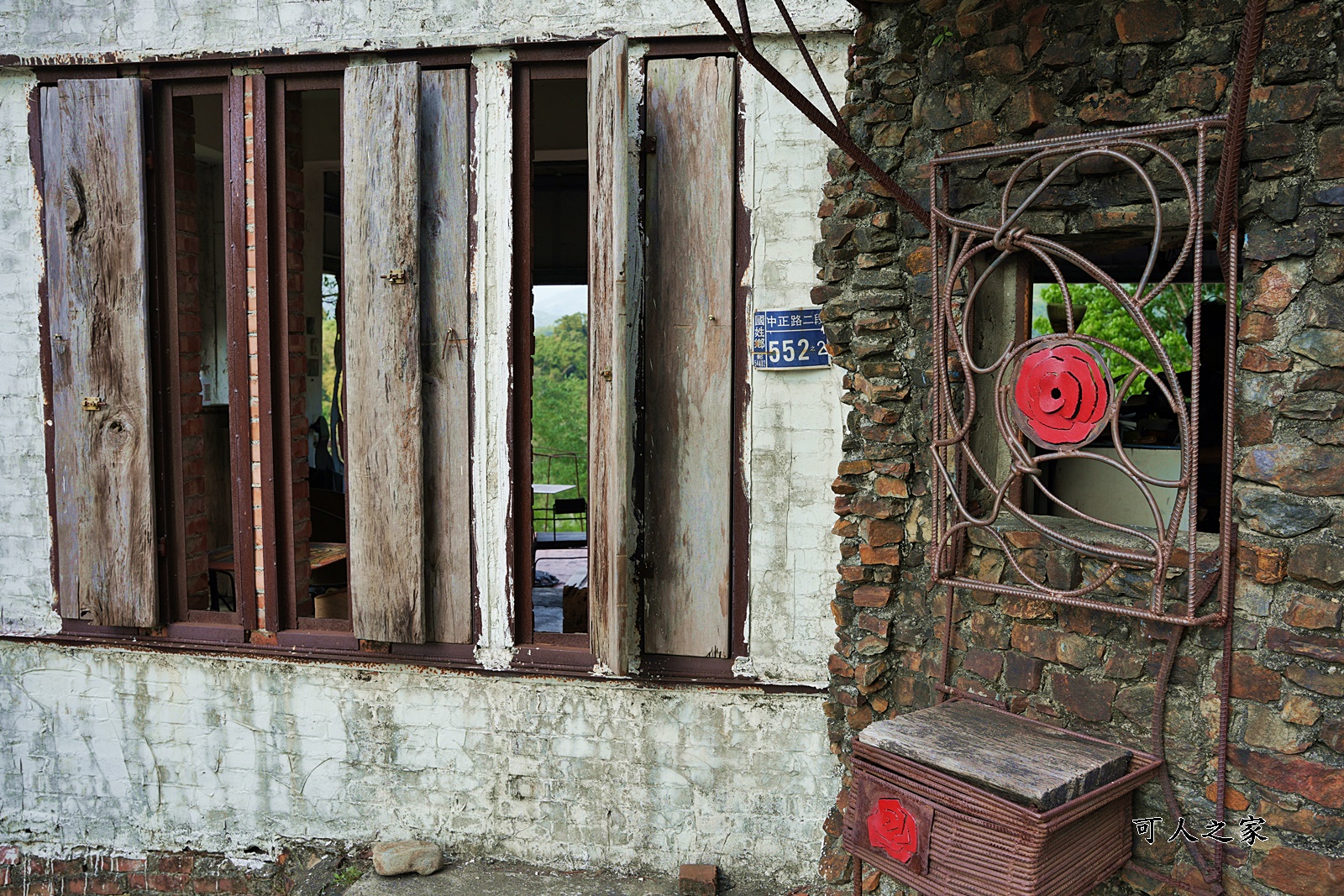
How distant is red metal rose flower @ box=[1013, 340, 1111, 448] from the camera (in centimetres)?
252

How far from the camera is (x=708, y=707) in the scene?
380 centimetres

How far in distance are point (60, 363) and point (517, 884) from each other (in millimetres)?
3028

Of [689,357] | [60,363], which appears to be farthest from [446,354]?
[60,363]

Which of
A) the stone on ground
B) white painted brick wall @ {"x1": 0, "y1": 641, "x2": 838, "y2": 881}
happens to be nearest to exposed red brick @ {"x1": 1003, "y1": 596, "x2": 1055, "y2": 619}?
white painted brick wall @ {"x1": 0, "y1": 641, "x2": 838, "y2": 881}

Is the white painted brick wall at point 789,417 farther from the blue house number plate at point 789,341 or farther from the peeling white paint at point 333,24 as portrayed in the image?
the peeling white paint at point 333,24

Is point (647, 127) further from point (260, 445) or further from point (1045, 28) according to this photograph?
point (260, 445)

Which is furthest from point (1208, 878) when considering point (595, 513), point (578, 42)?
point (578, 42)

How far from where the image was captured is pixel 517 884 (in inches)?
152

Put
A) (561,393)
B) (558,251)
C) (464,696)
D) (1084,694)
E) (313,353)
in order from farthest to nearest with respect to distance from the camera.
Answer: (561,393) < (558,251) < (313,353) < (464,696) < (1084,694)

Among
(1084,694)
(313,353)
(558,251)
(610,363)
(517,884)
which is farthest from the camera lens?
(558,251)

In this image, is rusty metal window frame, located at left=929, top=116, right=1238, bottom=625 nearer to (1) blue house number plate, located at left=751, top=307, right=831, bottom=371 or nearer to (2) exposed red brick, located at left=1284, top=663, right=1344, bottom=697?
(2) exposed red brick, located at left=1284, top=663, right=1344, bottom=697

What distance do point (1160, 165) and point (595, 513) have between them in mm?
2227

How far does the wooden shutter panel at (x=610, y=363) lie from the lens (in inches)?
136

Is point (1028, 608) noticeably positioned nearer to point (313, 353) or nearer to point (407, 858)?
point (407, 858)
